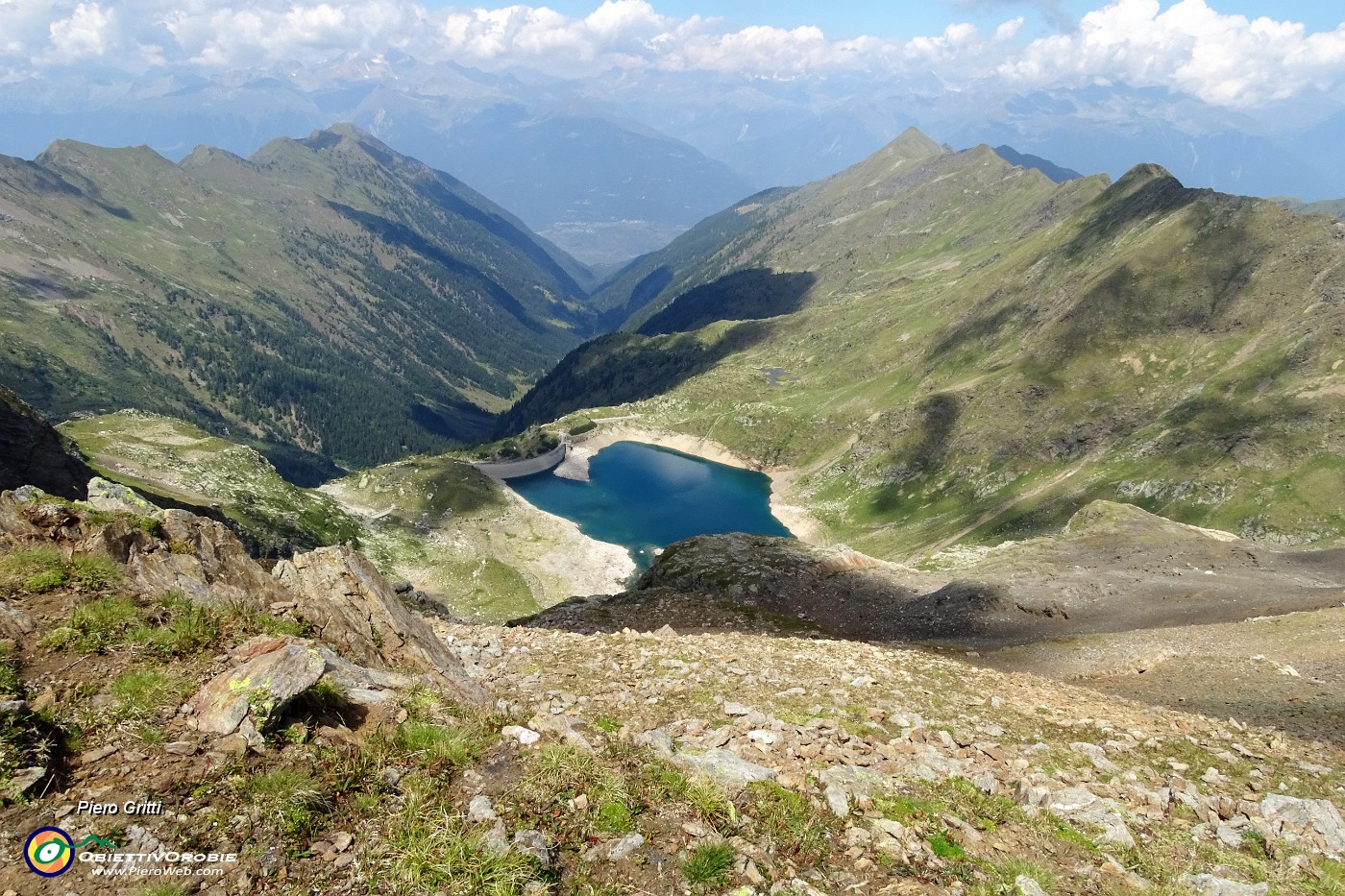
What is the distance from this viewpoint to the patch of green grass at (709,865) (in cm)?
893

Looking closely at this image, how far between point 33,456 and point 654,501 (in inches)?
4850

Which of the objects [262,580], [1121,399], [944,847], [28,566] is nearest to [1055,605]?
[944,847]

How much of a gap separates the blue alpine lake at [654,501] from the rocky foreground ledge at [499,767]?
113 meters

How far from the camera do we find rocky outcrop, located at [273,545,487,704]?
14.8m

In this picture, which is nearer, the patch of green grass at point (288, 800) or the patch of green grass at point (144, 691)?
the patch of green grass at point (288, 800)

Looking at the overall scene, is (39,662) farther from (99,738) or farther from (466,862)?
(466,862)

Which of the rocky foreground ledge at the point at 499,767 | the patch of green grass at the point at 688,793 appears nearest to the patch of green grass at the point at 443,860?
the rocky foreground ledge at the point at 499,767

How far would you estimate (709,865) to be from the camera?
9086mm

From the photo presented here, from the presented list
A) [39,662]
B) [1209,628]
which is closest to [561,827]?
[39,662]

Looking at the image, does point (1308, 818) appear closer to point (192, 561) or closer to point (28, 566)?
point (192, 561)

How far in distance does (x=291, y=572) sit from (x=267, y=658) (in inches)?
307

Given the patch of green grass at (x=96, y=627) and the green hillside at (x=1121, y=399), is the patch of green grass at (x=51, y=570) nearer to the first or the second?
the patch of green grass at (x=96, y=627)

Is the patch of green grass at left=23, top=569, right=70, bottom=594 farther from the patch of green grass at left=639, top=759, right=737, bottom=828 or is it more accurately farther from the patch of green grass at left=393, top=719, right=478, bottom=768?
the patch of green grass at left=639, top=759, right=737, bottom=828

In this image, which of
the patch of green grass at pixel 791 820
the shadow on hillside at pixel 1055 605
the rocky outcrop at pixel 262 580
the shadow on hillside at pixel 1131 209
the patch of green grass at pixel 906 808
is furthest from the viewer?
the shadow on hillside at pixel 1131 209
